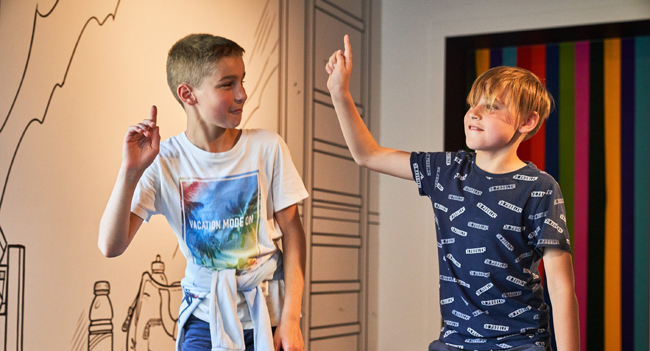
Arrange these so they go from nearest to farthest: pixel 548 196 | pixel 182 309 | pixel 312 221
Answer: pixel 548 196 < pixel 182 309 < pixel 312 221

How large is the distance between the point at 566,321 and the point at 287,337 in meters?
0.60

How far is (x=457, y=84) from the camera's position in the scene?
3.26 metres

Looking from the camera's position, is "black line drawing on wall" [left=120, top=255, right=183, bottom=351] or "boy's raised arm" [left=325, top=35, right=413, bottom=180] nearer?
"boy's raised arm" [left=325, top=35, right=413, bottom=180]

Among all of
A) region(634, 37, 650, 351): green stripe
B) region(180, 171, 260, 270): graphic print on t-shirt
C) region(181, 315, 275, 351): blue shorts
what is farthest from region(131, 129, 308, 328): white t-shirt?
region(634, 37, 650, 351): green stripe

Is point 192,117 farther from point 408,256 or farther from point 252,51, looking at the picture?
point 408,256

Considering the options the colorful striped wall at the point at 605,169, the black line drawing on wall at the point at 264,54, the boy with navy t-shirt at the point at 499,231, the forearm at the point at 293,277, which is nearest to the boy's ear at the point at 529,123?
the boy with navy t-shirt at the point at 499,231

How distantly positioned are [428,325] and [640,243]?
3.88 ft

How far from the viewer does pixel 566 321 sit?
1.26 metres

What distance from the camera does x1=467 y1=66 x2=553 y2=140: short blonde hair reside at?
1.38 meters

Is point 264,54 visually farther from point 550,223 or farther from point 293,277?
point 550,223

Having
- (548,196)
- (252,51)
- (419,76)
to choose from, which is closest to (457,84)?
(419,76)

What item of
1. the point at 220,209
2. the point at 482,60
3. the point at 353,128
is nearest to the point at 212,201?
the point at 220,209

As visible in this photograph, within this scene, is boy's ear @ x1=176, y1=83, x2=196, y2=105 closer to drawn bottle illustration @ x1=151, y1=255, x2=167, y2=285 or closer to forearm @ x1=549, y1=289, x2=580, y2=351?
drawn bottle illustration @ x1=151, y1=255, x2=167, y2=285

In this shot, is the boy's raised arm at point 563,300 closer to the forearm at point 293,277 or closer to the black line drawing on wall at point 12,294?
the forearm at point 293,277
